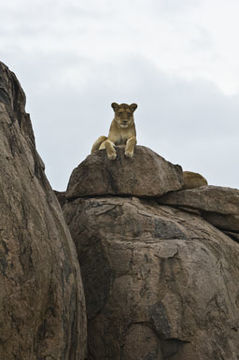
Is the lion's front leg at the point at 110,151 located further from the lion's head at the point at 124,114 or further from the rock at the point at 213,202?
the lion's head at the point at 124,114

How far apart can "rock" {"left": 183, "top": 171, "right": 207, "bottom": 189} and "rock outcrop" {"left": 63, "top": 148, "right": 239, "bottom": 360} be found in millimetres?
1573

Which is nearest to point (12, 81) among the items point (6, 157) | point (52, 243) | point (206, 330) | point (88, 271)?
point (6, 157)

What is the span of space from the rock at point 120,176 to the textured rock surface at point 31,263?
93.2 inches

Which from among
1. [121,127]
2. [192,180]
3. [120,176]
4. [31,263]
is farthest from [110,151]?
[31,263]

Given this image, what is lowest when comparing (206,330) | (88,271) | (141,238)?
(206,330)

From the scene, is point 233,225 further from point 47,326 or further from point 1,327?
point 1,327

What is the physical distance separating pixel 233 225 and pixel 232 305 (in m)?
2.08

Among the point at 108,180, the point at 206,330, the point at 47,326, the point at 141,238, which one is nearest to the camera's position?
the point at 47,326

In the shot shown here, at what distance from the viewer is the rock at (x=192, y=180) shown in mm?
11391

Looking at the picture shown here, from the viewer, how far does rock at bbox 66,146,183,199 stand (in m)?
10.0

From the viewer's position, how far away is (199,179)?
11.6 m

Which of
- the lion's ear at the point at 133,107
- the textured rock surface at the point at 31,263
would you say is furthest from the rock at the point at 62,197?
the textured rock surface at the point at 31,263

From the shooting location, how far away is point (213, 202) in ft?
35.2

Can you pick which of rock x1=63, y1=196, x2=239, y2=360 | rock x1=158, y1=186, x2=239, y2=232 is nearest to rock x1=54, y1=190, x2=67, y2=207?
rock x1=63, y1=196, x2=239, y2=360
